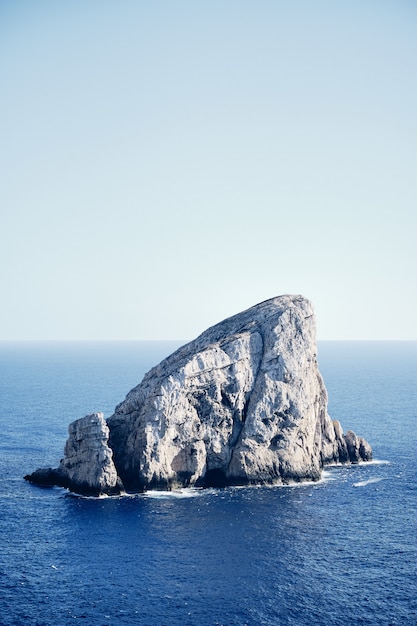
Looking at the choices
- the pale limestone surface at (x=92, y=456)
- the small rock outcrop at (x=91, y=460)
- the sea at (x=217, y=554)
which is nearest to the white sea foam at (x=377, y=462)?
the sea at (x=217, y=554)

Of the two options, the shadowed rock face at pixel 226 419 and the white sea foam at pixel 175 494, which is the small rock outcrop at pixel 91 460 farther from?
the white sea foam at pixel 175 494

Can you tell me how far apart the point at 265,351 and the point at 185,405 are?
53.9 feet

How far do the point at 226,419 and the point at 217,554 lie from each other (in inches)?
1252

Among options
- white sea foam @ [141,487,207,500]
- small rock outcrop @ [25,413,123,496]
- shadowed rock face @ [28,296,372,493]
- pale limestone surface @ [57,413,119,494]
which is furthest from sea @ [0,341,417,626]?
shadowed rock face @ [28,296,372,493]

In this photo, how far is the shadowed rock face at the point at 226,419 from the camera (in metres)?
100

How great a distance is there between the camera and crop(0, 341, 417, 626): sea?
62.2 metres

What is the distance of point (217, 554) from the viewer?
75438mm

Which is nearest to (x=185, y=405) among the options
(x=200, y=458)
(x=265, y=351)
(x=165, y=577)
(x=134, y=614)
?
(x=200, y=458)

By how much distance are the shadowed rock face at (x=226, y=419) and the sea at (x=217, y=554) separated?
384cm

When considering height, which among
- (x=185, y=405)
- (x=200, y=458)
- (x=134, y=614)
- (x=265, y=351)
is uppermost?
(x=265, y=351)

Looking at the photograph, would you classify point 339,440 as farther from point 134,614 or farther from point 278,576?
point 134,614

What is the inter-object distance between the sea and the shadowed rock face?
12.6 feet

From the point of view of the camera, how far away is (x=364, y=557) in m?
74.1

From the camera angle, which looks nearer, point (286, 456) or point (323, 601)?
point (323, 601)
